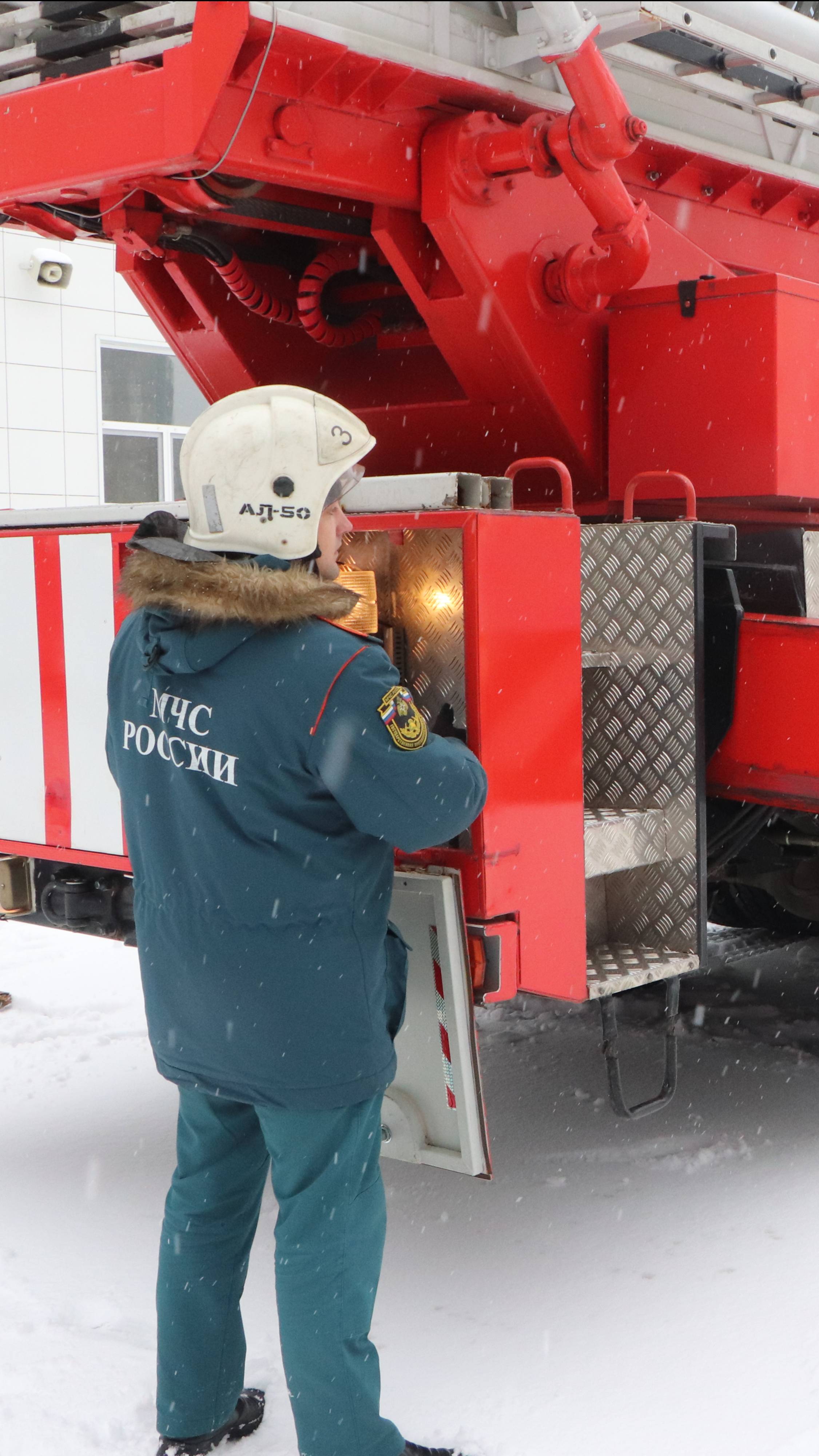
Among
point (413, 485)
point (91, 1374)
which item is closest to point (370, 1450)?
point (91, 1374)

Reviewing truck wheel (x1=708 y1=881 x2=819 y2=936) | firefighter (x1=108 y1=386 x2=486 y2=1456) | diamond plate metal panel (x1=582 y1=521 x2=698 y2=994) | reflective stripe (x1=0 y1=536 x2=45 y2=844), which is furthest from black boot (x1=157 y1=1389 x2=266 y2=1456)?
truck wheel (x1=708 y1=881 x2=819 y2=936)

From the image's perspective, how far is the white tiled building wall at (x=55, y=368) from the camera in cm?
1082

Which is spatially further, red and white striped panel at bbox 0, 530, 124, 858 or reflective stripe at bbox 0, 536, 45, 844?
reflective stripe at bbox 0, 536, 45, 844

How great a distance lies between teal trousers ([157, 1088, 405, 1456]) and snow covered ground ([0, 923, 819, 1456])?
0.22 meters

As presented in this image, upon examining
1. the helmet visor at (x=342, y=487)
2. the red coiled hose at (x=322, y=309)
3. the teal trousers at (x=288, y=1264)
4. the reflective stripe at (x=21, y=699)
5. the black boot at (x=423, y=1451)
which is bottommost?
the black boot at (x=423, y=1451)

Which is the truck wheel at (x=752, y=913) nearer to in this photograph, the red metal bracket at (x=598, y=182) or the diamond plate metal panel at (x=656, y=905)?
the diamond plate metal panel at (x=656, y=905)

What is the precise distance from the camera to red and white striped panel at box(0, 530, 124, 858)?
3248 millimetres

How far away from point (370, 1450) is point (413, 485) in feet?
5.47

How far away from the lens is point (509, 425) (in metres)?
3.74

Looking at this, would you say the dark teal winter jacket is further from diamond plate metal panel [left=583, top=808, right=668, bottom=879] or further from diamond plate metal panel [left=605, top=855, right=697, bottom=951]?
diamond plate metal panel [left=605, top=855, right=697, bottom=951]

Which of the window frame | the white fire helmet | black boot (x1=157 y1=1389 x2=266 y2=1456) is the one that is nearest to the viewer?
the white fire helmet

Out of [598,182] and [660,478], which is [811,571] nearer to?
[660,478]

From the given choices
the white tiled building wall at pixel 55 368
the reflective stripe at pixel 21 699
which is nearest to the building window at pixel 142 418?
the white tiled building wall at pixel 55 368

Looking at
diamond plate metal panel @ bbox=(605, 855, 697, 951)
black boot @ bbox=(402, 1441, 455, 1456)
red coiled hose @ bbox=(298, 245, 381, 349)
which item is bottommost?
black boot @ bbox=(402, 1441, 455, 1456)
